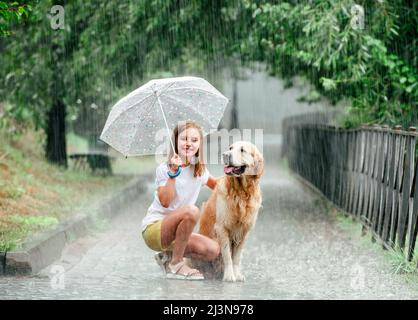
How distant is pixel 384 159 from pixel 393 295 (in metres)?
3.31

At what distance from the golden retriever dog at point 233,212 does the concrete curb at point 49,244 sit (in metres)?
1.81

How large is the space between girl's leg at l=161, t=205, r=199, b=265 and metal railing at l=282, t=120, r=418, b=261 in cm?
243

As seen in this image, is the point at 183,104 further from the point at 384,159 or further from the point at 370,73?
the point at 370,73

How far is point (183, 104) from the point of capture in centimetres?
796

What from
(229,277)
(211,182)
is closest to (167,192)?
(211,182)

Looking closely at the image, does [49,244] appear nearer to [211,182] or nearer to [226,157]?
[211,182]

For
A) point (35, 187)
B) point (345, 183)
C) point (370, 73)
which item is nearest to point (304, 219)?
point (345, 183)

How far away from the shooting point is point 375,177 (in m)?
11.0

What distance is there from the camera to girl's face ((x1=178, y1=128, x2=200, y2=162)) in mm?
7379

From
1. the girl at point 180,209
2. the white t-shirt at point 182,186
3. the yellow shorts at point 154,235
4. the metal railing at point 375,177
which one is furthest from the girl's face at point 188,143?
the metal railing at point 375,177

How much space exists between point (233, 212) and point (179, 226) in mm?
529

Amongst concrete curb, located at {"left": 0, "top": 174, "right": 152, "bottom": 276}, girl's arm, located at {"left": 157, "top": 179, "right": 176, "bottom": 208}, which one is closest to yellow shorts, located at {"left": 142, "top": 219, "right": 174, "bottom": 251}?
girl's arm, located at {"left": 157, "top": 179, "right": 176, "bottom": 208}

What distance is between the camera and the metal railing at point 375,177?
353 inches

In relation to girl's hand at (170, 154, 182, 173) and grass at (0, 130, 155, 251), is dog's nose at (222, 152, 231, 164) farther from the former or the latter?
grass at (0, 130, 155, 251)
